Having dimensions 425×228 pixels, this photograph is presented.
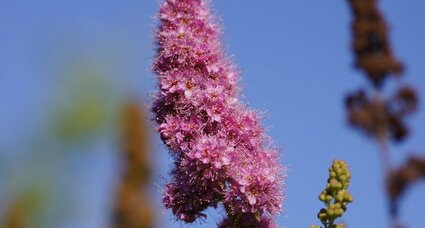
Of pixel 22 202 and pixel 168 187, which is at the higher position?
Answer: pixel 168 187

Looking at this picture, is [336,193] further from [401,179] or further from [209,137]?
[401,179]

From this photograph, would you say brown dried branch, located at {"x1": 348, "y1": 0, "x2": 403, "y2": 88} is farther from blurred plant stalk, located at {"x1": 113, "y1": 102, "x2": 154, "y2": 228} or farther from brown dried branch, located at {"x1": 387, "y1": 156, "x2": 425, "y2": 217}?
blurred plant stalk, located at {"x1": 113, "y1": 102, "x2": 154, "y2": 228}

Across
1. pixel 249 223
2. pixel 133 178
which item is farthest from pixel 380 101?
pixel 133 178

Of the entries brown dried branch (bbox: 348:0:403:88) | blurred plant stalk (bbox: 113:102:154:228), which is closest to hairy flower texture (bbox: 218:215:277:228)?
brown dried branch (bbox: 348:0:403:88)

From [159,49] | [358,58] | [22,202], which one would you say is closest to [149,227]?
[159,49]

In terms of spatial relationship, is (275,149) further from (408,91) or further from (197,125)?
(408,91)

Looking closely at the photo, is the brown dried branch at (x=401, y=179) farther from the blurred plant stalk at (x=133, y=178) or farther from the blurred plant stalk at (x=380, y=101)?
the blurred plant stalk at (x=133, y=178)

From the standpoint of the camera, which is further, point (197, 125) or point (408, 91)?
point (197, 125)
